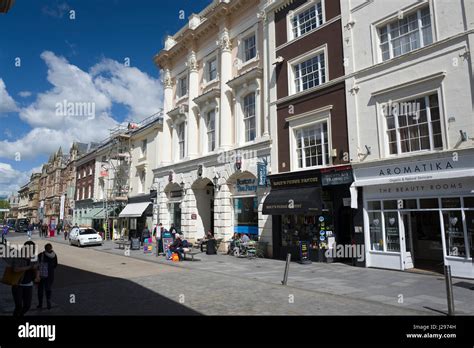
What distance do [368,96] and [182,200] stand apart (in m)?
15.8

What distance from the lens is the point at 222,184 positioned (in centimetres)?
2234

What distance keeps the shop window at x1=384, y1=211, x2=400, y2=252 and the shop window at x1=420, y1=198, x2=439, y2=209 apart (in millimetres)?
1103

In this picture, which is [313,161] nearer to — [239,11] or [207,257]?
[207,257]

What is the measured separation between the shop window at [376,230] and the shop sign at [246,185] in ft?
24.2

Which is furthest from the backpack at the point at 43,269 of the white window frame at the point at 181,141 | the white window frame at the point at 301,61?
the white window frame at the point at 181,141

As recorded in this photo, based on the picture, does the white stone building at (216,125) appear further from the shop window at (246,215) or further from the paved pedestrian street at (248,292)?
the paved pedestrian street at (248,292)

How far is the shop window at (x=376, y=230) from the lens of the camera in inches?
572

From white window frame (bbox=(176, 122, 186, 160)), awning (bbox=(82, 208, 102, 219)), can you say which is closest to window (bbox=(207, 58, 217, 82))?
white window frame (bbox=(176, 122, 186, 160))

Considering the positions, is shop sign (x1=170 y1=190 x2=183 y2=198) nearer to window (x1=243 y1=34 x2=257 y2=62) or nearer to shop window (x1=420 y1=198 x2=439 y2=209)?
window (x1=243 y1=34 x2=257 y2=62)

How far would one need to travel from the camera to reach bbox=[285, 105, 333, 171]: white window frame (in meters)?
16.5

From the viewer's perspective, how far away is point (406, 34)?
1409 centimetres

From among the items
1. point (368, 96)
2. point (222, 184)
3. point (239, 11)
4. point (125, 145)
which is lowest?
point (222, 184)
